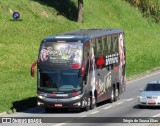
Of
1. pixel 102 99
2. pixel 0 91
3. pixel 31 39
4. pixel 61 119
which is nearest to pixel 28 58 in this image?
pixel 31 39

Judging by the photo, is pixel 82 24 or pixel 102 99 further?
pixel 82 24

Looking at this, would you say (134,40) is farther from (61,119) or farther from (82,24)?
(61,119)

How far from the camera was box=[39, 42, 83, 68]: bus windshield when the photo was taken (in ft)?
107

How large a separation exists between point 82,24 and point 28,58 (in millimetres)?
17078

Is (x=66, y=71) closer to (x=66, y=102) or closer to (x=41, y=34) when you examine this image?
(x=66, y=102)

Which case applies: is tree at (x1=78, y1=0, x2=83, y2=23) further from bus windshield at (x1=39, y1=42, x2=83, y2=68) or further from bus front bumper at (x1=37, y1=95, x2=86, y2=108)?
bus front bumper at (x1=37, y1=95, x2=86, y2=108)

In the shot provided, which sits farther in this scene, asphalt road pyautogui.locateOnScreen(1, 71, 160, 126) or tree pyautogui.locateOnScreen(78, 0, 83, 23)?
tree pyautogui.locateOnScreen(78, 0, 83, 23)

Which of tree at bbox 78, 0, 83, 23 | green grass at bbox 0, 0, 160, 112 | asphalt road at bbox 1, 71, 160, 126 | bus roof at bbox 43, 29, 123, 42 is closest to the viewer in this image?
asphalt road at bbox 1, 71, 160, 126

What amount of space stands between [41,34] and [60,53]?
2688 centimetres

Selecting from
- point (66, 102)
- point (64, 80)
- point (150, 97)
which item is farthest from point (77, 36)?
point (150, 97)

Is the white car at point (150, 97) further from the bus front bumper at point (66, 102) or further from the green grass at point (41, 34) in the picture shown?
the green grass at point (41, 34)

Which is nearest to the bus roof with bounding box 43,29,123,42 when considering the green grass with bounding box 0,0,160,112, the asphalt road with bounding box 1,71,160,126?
the asphalt road with bounding box 1,71,160,126

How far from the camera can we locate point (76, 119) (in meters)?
30.8

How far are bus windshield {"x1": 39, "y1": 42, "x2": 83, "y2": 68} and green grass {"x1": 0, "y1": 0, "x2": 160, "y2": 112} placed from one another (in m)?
3.72
